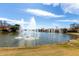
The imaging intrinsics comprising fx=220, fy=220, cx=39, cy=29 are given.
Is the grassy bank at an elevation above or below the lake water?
below

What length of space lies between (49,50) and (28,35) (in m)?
0.31

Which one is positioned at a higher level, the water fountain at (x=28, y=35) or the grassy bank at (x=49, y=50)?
the water fountain at (x=28, y=35)

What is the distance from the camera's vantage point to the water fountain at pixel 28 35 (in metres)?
2.62

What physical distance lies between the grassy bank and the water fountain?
0.25ft

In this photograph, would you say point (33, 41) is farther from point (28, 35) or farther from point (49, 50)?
point (49, 50)

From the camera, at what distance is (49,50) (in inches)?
102

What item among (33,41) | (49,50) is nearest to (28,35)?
(33,41)

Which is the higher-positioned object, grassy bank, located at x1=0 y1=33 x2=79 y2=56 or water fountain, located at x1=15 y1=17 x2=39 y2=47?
water fountain, located at x1=15 y1=17 x2=39 y2=47

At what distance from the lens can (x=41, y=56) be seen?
2.57 metres

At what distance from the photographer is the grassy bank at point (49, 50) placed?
2575mm

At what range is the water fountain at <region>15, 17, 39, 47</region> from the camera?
2.62 m

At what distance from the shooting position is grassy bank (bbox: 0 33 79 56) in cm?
258

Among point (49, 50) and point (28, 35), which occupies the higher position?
point (28, 35)

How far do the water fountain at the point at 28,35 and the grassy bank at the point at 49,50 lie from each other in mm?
76
